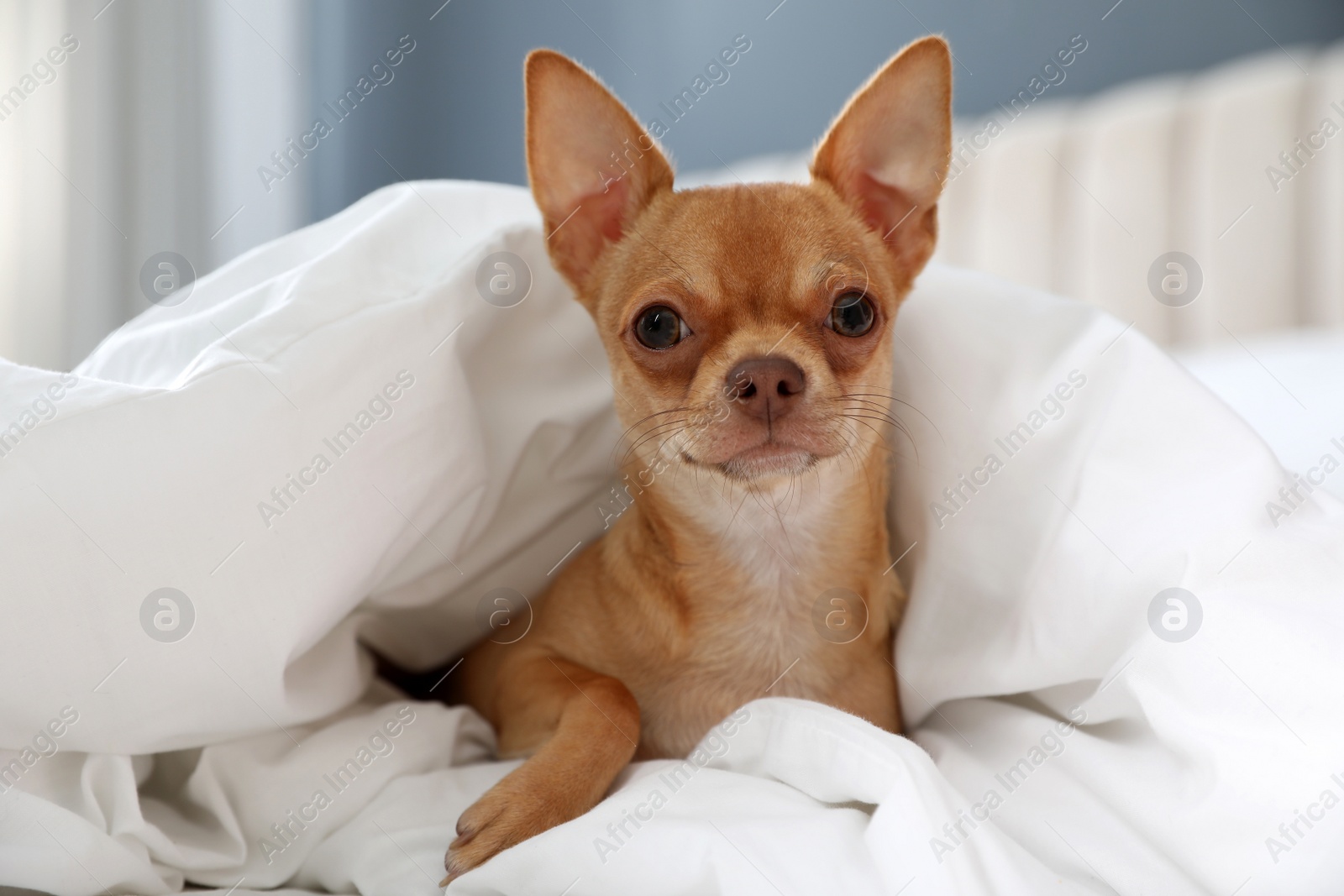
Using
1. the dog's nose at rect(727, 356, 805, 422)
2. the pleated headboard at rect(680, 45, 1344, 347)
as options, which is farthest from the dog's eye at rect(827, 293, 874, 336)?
the pleated headboard at rect(680, 45, 1344, 347)

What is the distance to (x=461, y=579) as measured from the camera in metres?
1.77

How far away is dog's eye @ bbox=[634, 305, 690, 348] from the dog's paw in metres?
0.69

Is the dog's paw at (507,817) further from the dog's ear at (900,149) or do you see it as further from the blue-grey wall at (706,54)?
the blue-grey wall at (706,54)

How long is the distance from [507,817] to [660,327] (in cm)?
77

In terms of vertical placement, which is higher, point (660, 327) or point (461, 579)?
point (660, 327)

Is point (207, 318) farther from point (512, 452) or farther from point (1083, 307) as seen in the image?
point (1083, 307)

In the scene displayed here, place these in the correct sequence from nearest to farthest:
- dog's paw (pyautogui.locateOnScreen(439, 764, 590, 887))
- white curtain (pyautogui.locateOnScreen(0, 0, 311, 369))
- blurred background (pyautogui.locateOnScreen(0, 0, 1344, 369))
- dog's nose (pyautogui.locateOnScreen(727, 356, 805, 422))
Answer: dog's paw (pyautogui.locateOnScreen(439, 764, 590, 887))
dog's nose (pyautogui.locateOnScreen(727, 356, 805, 422))
blurred background (pyautogui.locateOnScreen(0, 0, 1344, 369))
white curtain (pyautogui.locateOnScreen(0, 0, 311, 369))

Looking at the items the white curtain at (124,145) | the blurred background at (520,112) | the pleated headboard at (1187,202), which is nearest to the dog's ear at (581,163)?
the pleated headboard at (1187,202)

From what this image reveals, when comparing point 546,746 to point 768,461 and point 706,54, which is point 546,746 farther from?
point 706,54

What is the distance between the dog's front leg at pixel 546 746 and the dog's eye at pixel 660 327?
1.84 feet

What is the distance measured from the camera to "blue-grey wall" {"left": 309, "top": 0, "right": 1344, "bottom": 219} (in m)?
3.28

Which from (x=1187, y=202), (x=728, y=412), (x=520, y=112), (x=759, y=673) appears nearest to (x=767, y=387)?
(x=728, y=412)

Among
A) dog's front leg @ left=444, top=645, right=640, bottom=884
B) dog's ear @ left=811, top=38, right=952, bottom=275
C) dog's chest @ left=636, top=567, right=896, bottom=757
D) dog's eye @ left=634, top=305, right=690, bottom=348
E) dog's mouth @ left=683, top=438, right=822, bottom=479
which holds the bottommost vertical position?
dog's chest @ left=636, top=567, right=896, bottom=757

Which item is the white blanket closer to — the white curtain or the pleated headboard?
the pleated headboard
